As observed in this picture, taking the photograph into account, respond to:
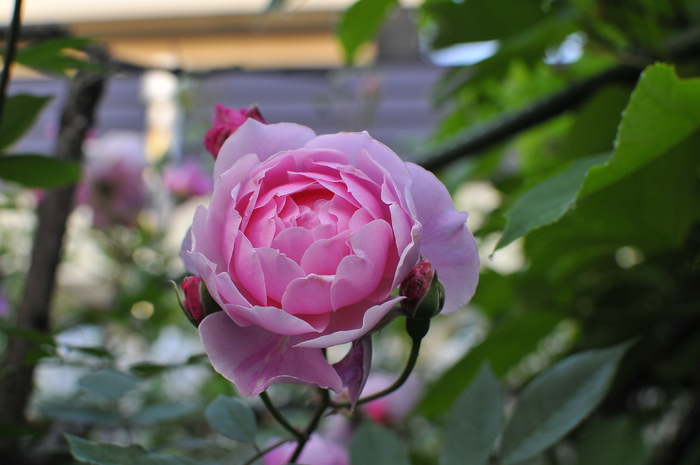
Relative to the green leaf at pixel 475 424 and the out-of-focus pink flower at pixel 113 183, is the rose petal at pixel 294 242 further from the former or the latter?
the out-of-focus pink flower at pixel 113 183

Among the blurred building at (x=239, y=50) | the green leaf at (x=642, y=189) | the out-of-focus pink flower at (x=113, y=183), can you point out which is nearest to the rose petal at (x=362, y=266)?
the green leaf at (x=642, y=189)

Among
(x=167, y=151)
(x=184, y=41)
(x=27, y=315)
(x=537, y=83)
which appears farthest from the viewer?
(x=184, y=41)

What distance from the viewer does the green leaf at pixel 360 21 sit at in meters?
0.48

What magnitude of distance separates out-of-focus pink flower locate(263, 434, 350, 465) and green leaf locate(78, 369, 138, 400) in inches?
3.4

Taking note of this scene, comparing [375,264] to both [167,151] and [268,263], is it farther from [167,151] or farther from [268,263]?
[167,151]

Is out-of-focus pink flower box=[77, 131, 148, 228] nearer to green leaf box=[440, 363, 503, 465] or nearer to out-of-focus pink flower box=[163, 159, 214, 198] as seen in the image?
out-of-focus pink flower box=[163, 159, 214, 198]

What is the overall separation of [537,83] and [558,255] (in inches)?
16.4

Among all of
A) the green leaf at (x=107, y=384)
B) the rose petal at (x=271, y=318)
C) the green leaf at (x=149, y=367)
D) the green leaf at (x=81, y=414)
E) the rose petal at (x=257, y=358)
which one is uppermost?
the rose petal at (x=271, y=318)

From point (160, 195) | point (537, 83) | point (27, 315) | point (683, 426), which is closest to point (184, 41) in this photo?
point (160, 195)

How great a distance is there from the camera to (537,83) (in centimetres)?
79

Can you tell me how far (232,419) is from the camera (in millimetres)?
235

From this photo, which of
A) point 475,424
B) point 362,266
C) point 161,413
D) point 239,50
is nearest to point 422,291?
point 362,266

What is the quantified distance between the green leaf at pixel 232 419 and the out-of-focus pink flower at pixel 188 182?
28.0 inches

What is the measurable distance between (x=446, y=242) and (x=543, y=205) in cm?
8
